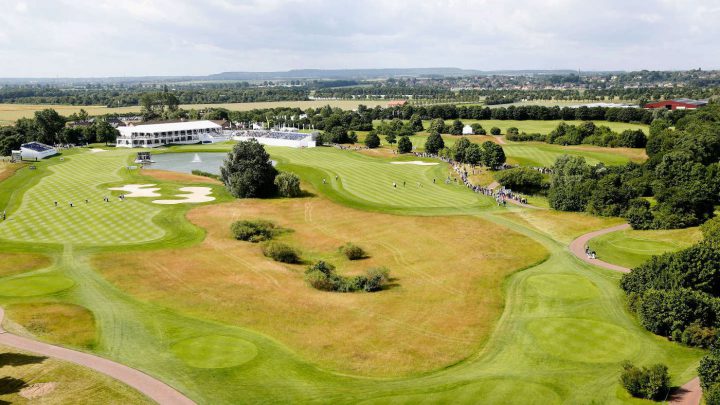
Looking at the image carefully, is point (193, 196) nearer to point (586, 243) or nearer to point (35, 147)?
point (586, 243)

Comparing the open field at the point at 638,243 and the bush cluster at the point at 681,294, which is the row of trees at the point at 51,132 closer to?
the open field at the point at 638,243

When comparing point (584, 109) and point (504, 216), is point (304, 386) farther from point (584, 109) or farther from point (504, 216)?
point (584, 109)

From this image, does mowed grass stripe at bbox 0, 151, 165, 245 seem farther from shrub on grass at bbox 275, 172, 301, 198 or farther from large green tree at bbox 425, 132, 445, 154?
large green tree at bbox 425, 132, 445, 154

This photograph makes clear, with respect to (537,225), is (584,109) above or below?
above

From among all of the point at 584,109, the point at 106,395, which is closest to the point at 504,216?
the point at 106,395

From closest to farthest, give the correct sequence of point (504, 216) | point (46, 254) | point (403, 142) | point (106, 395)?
point (106, 395), point (46, 254), point (504, 216), point (403, 142)

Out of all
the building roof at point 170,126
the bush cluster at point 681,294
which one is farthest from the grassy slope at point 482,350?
the building roof at point 170,126
